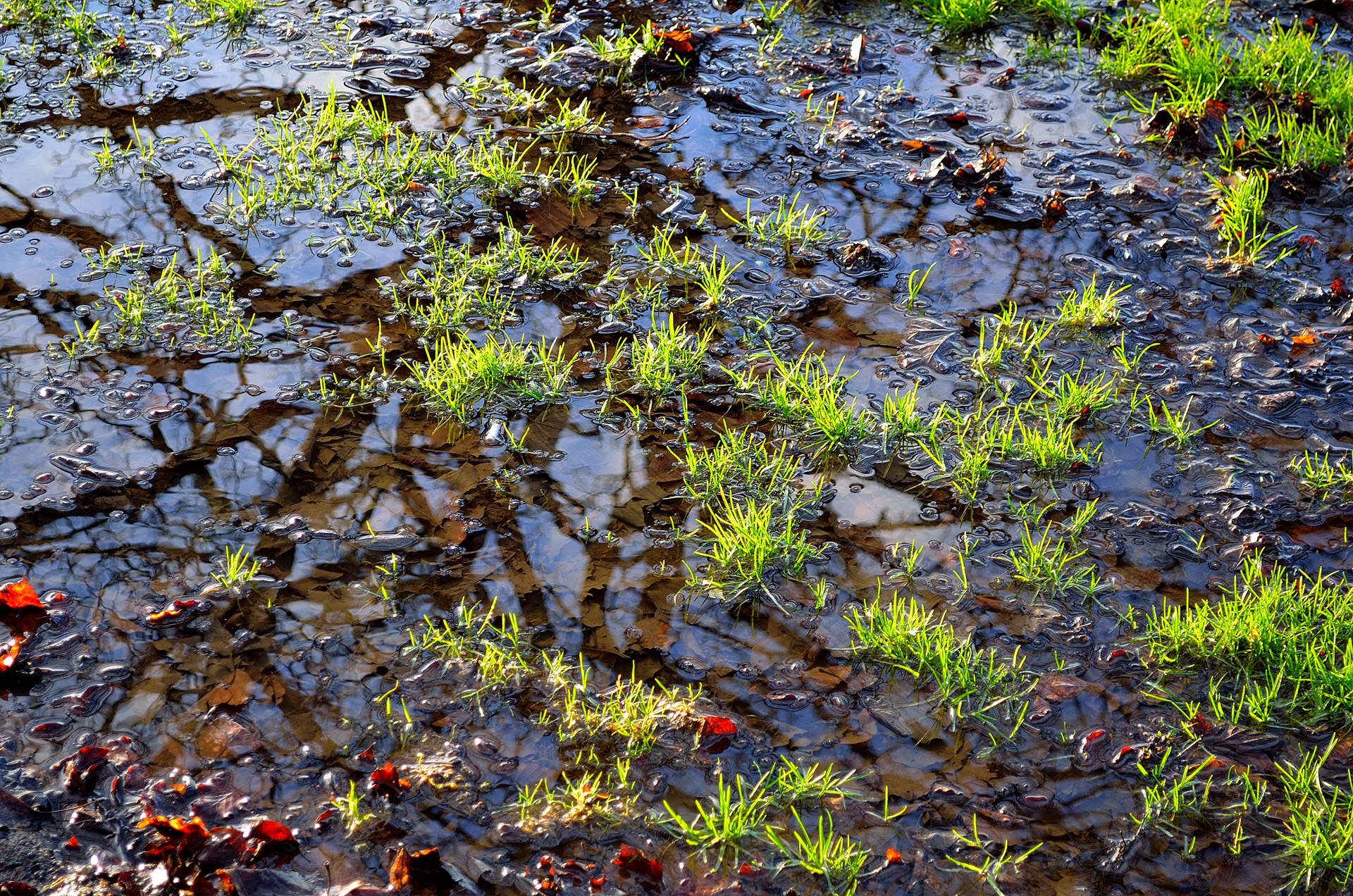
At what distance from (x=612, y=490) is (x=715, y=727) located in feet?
3.31

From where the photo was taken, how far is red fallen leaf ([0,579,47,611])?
2779 mm

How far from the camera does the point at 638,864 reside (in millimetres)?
2377

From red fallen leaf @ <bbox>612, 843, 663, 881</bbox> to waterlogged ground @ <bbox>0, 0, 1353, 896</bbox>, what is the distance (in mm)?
15

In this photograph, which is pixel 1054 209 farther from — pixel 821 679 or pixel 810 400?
pixel 821 679

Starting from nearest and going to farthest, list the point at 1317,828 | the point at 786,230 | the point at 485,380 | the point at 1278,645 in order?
the point at 1317,828 → the point at 1278,645 → the point at 485,380 → the point at 786,230

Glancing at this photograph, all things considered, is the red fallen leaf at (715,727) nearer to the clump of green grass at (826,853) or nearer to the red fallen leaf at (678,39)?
the clump of green grass at (826,853)

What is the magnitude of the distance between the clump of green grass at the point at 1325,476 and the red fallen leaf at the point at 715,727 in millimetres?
2248

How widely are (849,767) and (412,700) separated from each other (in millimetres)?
1211

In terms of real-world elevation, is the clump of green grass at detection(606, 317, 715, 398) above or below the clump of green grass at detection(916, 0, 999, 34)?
below

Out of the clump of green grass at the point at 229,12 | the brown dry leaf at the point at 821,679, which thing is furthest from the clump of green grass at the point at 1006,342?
the clump of green grass at the point at 229,12

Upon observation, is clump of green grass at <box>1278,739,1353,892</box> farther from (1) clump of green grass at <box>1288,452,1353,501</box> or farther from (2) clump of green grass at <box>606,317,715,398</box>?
(2) clump of green grass at <box>606,317,715,398</box>

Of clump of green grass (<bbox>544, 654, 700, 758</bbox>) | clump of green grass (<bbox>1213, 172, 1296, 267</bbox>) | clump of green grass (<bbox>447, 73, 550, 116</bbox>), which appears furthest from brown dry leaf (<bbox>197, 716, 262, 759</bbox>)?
clump of green grass (<bbox>1213, 172, 1296, 267</bbox>)

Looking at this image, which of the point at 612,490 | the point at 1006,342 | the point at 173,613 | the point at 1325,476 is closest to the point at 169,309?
the point at 173,613

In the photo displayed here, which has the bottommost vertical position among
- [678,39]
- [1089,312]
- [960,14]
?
[1089,312]
